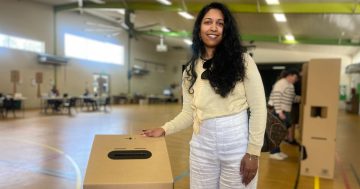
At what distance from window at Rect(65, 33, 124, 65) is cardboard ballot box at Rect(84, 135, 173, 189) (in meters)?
13.6

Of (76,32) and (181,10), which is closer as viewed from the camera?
(181,10)

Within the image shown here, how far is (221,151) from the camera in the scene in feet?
3.70

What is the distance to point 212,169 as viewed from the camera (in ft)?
3.83

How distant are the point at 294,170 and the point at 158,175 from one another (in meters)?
3.17

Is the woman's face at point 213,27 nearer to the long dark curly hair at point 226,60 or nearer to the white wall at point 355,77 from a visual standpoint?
the long dark curly hair at point 226,60

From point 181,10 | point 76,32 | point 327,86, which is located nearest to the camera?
point 327,86

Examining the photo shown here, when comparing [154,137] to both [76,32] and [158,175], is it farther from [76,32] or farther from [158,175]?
[76,32]

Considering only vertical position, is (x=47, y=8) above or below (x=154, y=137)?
above

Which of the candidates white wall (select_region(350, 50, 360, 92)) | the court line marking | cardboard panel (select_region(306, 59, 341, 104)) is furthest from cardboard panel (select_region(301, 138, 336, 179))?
white wall (select_region(350, 50, 360, 92))

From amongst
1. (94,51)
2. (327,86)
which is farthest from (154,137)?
(94,51)

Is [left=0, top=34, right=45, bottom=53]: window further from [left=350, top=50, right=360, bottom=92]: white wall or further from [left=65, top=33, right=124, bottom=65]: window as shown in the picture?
[left=350, top=50, right=360, bottom=92]: white wall

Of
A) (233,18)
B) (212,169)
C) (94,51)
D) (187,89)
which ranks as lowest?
(212,169)

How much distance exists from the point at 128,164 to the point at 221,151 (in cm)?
37

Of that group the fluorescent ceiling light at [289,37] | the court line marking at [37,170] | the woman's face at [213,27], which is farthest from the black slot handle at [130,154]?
the fluorescent ceiling light at [289,37]
